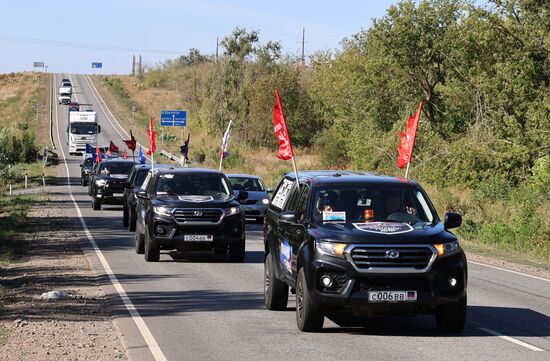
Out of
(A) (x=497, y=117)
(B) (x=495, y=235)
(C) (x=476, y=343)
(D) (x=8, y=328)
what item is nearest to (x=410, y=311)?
(C) (x=476, y=343)

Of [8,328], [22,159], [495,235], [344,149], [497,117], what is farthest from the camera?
[22,159]

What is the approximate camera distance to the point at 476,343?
36.7 feet

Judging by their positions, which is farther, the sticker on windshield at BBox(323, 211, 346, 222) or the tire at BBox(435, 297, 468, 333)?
the sticker on windshield at BBox(323, 211, 346, 222)

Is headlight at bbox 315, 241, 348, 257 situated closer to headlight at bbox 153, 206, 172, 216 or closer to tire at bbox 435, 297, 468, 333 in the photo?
tire at bbox 435, 297, 468, 333

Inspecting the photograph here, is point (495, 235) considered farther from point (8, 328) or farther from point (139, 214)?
point (8, 328)

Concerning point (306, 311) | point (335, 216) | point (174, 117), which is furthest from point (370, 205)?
point (174, 117)

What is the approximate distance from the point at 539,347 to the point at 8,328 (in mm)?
6012

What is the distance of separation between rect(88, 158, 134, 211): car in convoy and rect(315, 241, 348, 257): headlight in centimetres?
2683

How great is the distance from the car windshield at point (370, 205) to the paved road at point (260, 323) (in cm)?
128

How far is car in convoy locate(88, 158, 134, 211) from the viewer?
124 ft

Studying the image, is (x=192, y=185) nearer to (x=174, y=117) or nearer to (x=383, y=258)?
(x=383, y=258)

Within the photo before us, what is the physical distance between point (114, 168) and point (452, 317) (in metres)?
28.2

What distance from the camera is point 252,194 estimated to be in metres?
33.9

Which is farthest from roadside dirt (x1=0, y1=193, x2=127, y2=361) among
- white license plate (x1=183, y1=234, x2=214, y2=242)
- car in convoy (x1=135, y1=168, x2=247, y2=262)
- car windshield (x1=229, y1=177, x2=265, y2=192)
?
Answer: car windshield (x1=229, y1=177, x2=265, y2=192)
